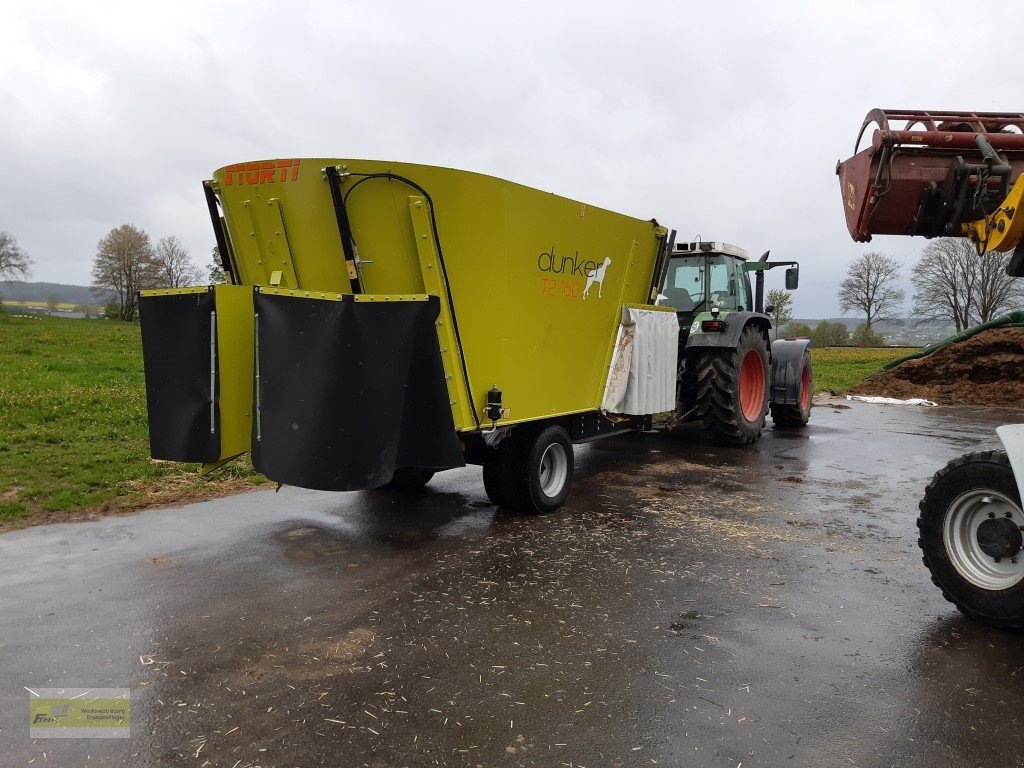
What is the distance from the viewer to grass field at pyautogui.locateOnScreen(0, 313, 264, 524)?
5652 millimetres

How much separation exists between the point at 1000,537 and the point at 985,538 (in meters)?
0.08

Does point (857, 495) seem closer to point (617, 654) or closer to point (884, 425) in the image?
point (617, 654)

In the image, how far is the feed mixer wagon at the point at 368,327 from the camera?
13.0ft

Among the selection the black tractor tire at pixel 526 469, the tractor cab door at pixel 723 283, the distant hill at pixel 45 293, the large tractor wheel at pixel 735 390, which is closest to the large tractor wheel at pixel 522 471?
the black tractor tire at pixel 526 469

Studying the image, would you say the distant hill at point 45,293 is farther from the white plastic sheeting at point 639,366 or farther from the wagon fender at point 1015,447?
the wagon fender at point 1015,447

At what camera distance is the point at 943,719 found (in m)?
2.71

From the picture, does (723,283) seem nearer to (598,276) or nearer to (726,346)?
(726,346)

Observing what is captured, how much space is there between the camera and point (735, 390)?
8.22 meters

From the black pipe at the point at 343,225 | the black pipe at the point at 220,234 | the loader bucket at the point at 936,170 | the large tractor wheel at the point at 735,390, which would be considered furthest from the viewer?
the large tractor wheel at the point at 735,390

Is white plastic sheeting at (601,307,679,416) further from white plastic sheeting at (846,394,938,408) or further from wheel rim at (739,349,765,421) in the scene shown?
white plastic sheeting at (846,394,938,408)

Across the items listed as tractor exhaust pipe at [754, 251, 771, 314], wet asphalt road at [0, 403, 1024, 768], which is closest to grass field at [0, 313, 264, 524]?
wet asphalt road at [0, 403, 1024, 768]

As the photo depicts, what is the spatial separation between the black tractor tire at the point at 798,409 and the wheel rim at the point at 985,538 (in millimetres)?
7068

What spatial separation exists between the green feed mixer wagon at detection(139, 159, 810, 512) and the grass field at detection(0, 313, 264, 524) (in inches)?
65.9

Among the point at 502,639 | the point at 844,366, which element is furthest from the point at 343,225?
the point at 844,366
